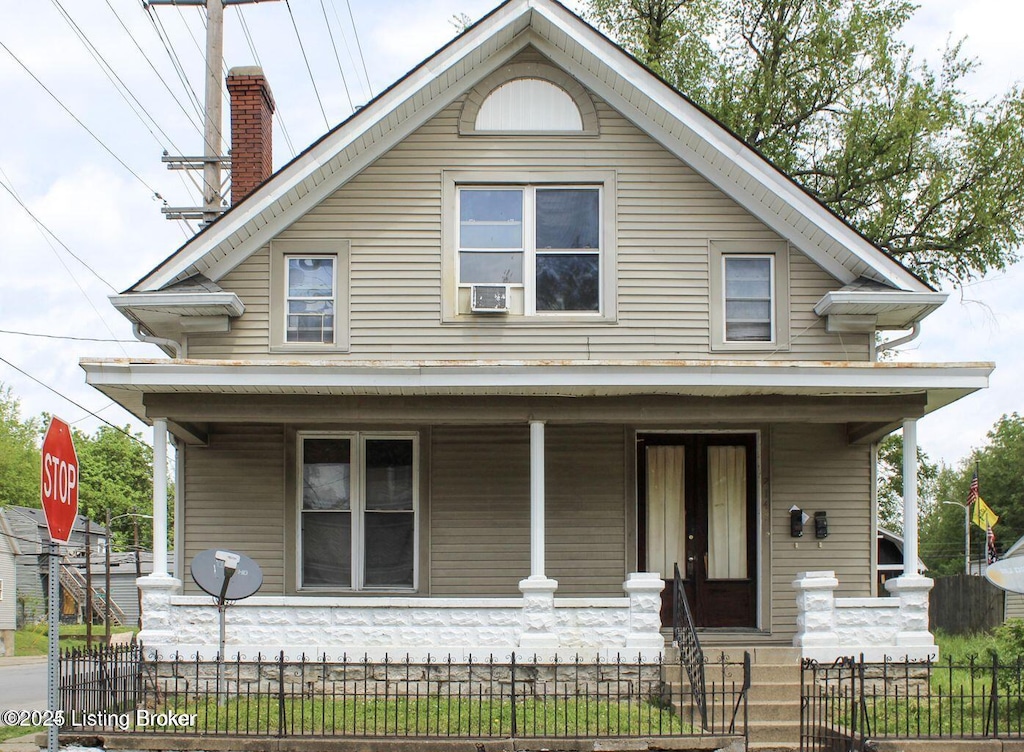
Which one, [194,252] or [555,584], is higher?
[194,252]

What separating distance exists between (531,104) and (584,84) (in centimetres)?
66

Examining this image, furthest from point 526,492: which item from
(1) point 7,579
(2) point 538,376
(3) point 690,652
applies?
(1) point 7,579

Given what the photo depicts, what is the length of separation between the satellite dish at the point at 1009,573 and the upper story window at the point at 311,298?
7522mm

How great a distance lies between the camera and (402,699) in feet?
38.3

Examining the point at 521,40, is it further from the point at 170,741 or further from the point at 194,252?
the point at 170,741

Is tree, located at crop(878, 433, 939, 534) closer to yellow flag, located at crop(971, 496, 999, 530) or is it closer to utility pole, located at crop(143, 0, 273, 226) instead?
yellow flag, located at crop(971, 496, 999, 530)

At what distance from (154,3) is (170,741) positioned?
47.2 ft

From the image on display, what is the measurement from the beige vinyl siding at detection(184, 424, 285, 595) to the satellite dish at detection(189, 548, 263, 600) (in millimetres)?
2190

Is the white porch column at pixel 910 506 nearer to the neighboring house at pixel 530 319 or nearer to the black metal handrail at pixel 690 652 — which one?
the neighboring house at pixel 530 319

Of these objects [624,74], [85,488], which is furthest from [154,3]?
[85,488]

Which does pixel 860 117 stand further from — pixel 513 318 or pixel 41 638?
pixel 41 638

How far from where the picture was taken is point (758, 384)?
478 inches

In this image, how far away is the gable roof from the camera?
13.6m

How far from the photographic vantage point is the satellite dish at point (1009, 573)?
1019 cm
